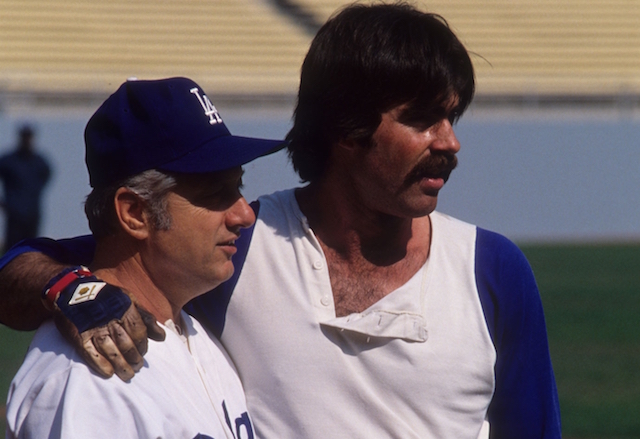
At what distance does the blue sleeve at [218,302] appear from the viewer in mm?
2160

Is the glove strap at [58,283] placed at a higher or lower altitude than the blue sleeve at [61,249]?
higher

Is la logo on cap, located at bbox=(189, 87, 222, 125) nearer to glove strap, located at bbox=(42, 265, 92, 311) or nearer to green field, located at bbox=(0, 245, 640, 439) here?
glove strap, located at bbox=(42, 265, 92, 311)

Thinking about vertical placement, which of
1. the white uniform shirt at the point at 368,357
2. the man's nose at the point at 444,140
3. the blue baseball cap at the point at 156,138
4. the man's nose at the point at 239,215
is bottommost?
the white uniform shirt at the point at 368,357

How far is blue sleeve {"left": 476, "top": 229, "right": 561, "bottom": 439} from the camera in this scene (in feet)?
6.88

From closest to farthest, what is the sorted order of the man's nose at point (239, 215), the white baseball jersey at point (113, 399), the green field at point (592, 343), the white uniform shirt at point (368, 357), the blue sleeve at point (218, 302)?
1. the white baseball jersey at point (113, 399)
2. the man's nose at point (239, 215)
3. the white uniform shirt at point (368, 357)
4. the blue sleeve at point (218, 302)
5. the green field at point (592, 343)

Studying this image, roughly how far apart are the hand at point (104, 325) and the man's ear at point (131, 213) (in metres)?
0.13

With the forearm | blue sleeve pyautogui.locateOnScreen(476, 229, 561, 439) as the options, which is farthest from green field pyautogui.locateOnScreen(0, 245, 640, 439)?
the forearm

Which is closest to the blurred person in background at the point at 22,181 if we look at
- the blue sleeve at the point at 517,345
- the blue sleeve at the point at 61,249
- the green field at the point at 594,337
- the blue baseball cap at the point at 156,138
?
the green field at the point at 594,337

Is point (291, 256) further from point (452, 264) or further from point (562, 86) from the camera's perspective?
point (562, 86)

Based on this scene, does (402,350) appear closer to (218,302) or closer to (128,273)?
(218,302)

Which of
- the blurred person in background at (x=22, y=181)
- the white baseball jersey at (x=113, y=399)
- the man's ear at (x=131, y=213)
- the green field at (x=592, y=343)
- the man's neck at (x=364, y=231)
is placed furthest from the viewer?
the blurred person in background at (x=22, y=181)

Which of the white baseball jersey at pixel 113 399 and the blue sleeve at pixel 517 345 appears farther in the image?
the blue sleeve at pixel 517 345

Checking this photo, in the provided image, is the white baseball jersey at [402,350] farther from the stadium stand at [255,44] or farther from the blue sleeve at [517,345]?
the stadium stand at [255,44]

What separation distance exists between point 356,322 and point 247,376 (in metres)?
0.30
